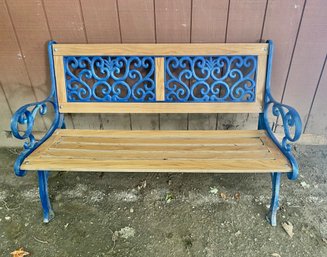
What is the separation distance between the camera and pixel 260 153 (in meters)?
1.67

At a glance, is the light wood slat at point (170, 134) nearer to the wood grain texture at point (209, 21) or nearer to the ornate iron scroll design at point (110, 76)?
the ornate iron scroll design at point (110, 76)

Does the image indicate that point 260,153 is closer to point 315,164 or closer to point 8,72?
point 315,164

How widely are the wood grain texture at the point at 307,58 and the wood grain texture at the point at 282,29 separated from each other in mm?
48

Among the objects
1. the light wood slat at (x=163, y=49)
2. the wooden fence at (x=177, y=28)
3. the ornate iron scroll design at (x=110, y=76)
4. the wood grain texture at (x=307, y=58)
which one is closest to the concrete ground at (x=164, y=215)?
the wood grain texture at (x=307, y=58)

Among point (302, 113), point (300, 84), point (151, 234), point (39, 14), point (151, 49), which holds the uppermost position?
point (39, 14)

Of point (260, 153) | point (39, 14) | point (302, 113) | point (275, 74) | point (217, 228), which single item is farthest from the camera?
point (302, 113)

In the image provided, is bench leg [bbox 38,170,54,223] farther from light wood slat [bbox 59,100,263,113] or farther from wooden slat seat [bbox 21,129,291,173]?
light wood slat [bbox 59,100,263,113]

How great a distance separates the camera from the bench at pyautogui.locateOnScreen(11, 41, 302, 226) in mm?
1690

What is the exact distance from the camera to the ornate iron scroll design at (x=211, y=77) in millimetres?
1927

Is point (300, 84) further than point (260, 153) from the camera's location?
Yes

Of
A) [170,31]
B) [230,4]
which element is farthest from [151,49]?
[230,4]

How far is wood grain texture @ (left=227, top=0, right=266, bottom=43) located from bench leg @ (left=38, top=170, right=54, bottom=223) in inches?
61.9

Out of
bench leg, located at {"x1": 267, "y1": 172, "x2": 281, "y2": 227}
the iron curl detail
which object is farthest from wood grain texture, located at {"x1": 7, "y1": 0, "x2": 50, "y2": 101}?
bench leg, located at {"x1": 267, "y1": 172, "x2": 281, "y2": 227}

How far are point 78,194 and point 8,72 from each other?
1141 mm
